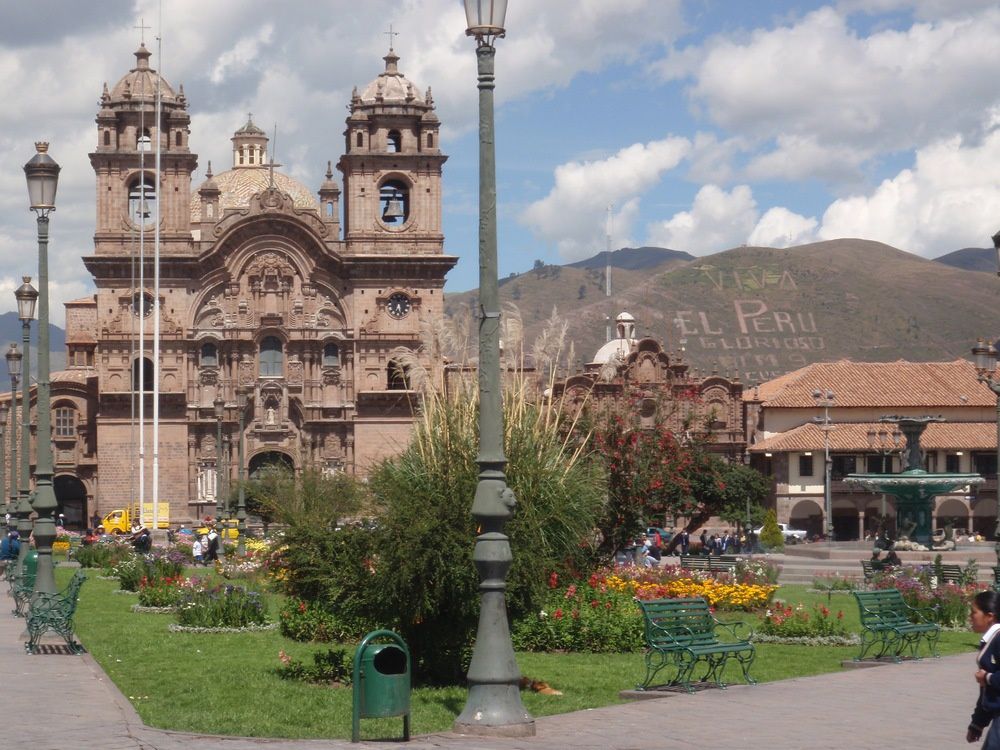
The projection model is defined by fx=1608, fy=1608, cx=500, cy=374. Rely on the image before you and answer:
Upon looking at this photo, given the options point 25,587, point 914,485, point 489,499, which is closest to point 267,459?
point 914,485

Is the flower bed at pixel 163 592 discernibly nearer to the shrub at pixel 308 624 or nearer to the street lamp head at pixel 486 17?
the shrub at pixel 308 624

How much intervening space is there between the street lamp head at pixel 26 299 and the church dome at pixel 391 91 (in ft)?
131

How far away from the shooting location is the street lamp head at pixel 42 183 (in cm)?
1975

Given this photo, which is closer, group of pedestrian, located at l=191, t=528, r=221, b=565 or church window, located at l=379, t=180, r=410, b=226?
group of pedestrian, located at l=191, t=528, r=221, b=565

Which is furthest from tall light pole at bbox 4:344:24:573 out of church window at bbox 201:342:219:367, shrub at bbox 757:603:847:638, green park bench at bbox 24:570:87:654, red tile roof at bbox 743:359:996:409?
red tile roof at bbox 743:359:996:409

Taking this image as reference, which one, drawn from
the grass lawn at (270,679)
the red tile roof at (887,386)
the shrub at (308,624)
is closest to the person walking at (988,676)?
the grass lawn at (270,679)

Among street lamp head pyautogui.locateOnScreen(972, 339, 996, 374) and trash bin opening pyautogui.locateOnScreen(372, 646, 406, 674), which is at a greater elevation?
street lamp head pyautogui.locateOnScreen(972, 339, 996, 374)

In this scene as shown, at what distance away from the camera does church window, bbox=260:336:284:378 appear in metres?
66.2

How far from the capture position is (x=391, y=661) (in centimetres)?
1141

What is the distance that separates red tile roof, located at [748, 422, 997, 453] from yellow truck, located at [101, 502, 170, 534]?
1027 inches

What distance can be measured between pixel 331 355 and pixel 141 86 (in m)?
13.4

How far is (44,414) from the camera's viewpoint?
19.5m

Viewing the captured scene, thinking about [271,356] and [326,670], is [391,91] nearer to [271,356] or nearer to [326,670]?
[271,356]

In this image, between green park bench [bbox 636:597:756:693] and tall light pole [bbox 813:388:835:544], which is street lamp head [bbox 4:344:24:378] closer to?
green park bench [bbox 636:597:756:693]
